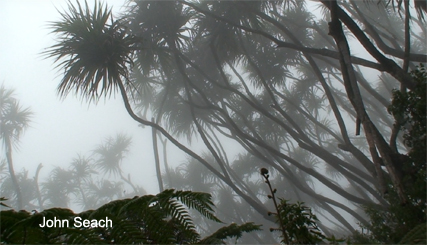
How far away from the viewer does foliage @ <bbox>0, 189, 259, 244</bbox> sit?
1.31 m

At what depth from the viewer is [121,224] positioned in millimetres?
1466

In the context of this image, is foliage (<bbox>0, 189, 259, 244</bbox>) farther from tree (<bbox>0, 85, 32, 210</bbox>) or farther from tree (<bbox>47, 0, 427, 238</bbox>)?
tree (<bbox>0, 85, 32, 210</bbox>)

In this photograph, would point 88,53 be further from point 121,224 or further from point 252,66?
point 121,224

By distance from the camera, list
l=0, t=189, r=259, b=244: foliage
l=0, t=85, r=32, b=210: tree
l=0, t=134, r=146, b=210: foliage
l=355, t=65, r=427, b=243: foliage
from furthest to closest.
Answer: l=0, t=134, r=146, b=210: foliage
l=0, t=85, r=32, b=210: tree
l=355, t=65, r=427, b=243: foliage
l=0, t=189, r=259, b=244: foliage

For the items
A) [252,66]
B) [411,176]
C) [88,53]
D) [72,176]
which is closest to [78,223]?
[411,176]

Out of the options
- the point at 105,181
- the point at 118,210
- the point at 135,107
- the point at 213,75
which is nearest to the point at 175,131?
the point at 213,75

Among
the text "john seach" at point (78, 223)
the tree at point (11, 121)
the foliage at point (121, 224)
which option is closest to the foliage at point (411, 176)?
the foliage at point (121, 224)

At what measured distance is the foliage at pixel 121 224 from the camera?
131 cm

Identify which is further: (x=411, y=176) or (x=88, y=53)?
(x=88, y=53)

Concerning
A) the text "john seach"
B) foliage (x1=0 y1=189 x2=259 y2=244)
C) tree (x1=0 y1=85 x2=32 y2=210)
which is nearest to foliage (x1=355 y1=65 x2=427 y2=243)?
foliage (x1=0 y1=189 x2=259 y2=244)

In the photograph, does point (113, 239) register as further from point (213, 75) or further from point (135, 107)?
point (135, 107)

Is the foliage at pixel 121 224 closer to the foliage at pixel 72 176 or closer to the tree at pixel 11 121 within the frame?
the tree at pixel 11 121

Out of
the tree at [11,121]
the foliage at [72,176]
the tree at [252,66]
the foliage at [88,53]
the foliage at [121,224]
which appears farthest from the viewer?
the foliage at [72,176]

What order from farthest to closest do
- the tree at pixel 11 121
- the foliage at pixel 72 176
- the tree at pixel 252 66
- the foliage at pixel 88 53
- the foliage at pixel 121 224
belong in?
1. the foliage at pixel 72 176
2. the tree at pixel 11 121
3. the foliage at pixel 88 53
4. the tree at pixel 252 66
5. the foliage at pixel 121 224
